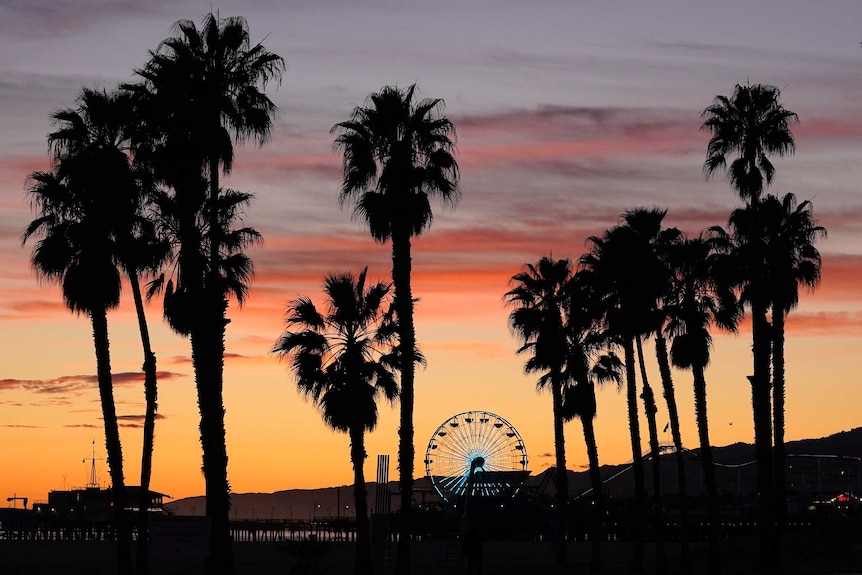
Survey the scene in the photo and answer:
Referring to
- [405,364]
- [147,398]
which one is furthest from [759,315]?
[147,398]

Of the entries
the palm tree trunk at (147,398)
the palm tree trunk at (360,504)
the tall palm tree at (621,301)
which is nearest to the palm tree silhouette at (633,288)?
the tall palm tree at (621,301)

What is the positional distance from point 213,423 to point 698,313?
26.7 m

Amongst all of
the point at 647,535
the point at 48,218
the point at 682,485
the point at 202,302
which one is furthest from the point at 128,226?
the point at 647,535

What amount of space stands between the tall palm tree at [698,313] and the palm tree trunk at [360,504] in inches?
580

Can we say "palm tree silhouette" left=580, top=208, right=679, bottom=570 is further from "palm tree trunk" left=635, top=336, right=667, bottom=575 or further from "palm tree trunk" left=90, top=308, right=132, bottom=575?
"palm tree trunk" left=90, top=308, right=132, bottom=575

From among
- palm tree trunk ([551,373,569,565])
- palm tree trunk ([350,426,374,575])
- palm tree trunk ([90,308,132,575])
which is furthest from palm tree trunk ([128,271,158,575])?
palm tree trunk ([551,373,569,565])

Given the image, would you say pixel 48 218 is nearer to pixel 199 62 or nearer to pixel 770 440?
pixel 199 62

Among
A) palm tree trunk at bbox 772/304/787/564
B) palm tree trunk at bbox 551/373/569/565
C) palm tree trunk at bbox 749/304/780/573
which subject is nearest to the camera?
palm tree trunk at bbox 749/304/780/573

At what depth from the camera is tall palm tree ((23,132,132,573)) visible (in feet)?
139

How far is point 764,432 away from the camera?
173ft

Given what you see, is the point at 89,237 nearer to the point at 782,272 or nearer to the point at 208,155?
the point at 208,155

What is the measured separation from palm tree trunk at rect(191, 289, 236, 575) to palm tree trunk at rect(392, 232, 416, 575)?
7639 mm

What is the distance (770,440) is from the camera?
53.1 meters

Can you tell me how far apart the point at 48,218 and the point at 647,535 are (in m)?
92.5
